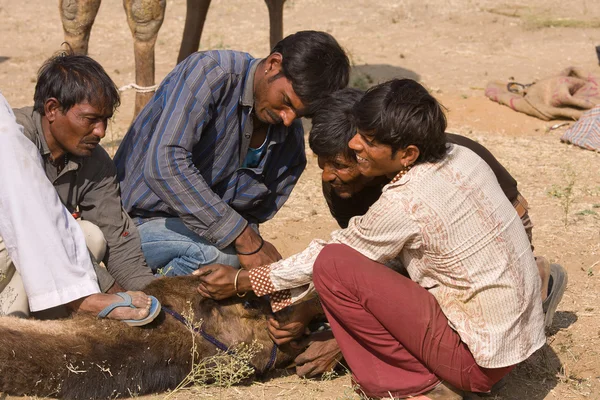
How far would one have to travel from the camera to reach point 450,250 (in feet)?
10.4

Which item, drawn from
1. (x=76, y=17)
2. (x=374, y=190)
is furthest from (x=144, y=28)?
(x=374, y=190)

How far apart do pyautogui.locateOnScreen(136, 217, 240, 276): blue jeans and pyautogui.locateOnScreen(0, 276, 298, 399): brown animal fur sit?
0.41 meters

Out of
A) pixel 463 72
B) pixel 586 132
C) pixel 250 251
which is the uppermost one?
pixel 250 251

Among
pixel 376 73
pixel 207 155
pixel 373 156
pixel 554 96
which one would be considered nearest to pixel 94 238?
pixel 207 155

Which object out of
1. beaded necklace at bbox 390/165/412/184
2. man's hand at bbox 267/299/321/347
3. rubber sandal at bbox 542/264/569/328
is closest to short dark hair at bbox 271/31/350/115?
beaded necklace at bbox 390/165/412/184

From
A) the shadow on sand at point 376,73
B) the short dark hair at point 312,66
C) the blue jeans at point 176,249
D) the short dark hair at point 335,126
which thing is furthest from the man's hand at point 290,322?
the shadow on sand at point 376,73

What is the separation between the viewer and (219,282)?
139 inches

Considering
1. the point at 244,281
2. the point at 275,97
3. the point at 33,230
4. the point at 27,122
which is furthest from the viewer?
the point at 275,97

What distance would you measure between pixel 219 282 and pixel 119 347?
0.50 meters

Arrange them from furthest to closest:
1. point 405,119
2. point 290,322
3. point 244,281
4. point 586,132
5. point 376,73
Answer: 1. point 376,73
2. point 586,132
3. point 290,322
4. point 244,281
5. point 405,119

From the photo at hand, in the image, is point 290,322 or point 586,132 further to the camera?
point 586,132

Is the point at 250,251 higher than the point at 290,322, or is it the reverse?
the point at 250,251

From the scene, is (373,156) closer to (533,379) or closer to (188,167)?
(188,167)

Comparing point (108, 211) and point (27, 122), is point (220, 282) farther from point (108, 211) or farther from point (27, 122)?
point (27, 122)
